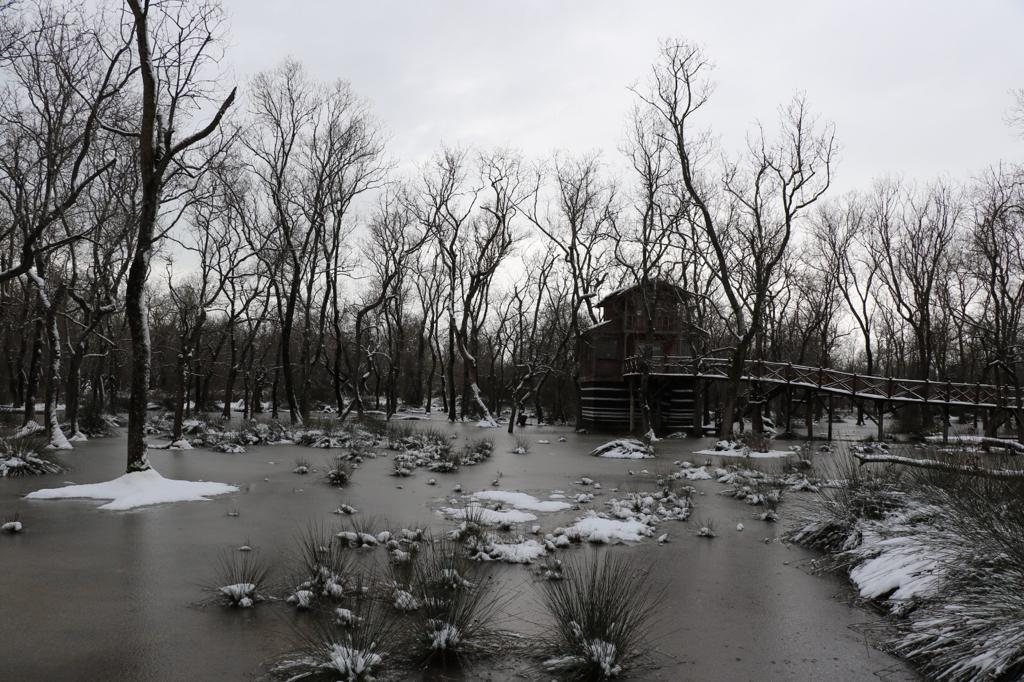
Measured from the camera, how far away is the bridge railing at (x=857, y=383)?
1169 inches

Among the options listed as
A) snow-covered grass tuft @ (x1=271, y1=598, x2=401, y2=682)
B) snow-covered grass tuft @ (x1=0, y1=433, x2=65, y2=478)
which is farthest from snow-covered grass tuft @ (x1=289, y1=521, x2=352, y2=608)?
snow-covered grass tuft @ (x1=0, y1=433, x2=65, y2=478)

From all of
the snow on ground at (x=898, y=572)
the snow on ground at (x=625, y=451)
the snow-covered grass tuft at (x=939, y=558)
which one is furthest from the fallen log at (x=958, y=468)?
the snow on ground at (x=625, y=451)

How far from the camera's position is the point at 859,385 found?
103 ft

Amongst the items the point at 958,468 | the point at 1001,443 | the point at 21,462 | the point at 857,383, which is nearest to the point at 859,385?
the point at 857,383

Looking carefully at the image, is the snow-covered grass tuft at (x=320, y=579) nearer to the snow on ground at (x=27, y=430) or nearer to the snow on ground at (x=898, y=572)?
the snow on ground at (x=898, y=572)

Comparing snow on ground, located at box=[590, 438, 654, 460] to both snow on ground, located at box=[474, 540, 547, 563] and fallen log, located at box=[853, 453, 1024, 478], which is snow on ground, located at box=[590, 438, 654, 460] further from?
snow on ground, located at box=[474, 540, 547, 563]

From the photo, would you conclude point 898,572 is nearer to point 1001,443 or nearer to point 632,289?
point 1001,443

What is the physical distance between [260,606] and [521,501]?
265 inches

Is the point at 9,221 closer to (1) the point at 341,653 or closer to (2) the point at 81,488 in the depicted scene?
(2) the point at 81,488

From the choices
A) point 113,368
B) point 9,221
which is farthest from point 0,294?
point 113,368

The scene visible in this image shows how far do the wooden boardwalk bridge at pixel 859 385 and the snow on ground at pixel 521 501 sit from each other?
20256 mm

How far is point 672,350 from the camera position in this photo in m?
39.7

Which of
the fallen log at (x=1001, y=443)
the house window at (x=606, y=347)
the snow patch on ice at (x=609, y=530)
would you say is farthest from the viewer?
the house window at (x=606, y=347)

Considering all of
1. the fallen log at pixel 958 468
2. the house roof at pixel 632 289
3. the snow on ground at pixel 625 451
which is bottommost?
the snow on ground at pixel 625 451
